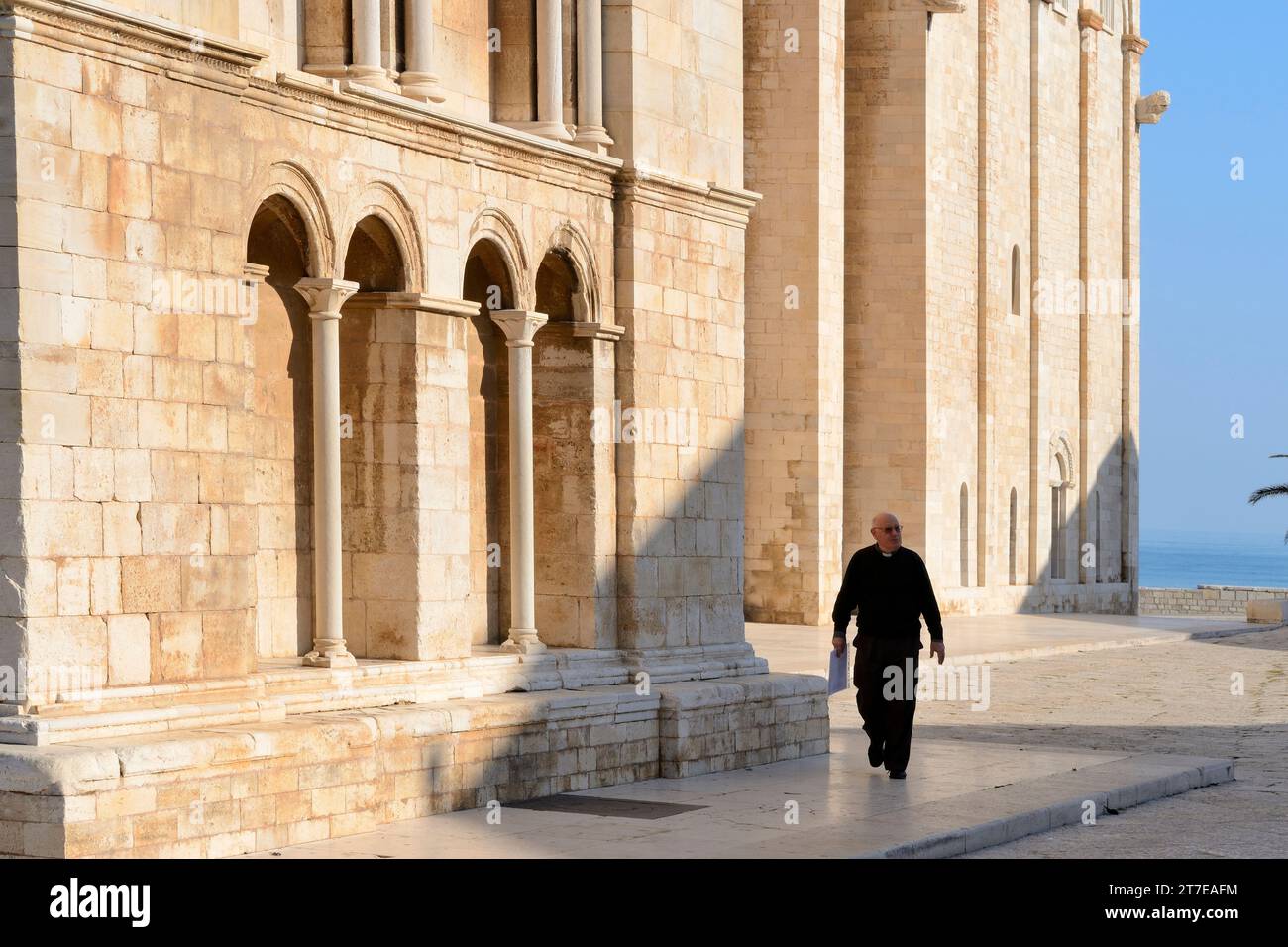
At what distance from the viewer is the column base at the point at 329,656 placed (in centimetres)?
1114

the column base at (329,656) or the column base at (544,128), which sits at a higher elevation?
the column base at (544,128)

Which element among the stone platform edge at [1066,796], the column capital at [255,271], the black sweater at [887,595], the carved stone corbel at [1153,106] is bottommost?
the stone platform edge at [1066,796]

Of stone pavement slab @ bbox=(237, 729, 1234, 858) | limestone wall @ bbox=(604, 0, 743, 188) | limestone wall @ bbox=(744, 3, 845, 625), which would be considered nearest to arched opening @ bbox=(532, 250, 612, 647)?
limestone wall @ bbox=(604, 0, 743, 188)

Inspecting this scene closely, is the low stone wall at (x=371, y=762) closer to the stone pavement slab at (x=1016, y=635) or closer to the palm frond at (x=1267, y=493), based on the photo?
the stone pavement slab at (x=1016, y=635)

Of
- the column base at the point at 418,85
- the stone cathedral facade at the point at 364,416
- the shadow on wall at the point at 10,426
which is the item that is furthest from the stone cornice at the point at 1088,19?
the shadow on wall at the point at 10,426

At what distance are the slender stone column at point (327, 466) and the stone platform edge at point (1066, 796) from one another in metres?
3.54

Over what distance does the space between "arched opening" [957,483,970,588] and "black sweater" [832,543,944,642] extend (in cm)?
2184

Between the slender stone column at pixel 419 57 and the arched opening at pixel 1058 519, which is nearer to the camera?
the slender stone column at pixel 419 57

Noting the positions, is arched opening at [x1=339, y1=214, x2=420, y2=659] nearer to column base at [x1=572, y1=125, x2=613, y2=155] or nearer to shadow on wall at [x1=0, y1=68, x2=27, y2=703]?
column base at [x1=572, y1=125, x2=613, y2=155]

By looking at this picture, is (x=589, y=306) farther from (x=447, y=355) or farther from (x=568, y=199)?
(x=447, y=355)

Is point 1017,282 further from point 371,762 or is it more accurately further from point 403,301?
point 371,762

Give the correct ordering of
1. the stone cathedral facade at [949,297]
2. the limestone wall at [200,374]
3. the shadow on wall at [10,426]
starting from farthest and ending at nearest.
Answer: the stone cathedral facade at [949,297]
the limestone wall at [200,374]
the shadow on wall at [10,426]

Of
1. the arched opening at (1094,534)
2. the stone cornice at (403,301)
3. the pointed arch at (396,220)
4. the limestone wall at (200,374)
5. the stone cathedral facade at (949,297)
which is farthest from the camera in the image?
the arched opening at (1094,534)
